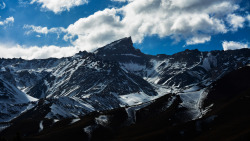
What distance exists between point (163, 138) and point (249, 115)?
46.2 m

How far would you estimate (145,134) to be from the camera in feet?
558

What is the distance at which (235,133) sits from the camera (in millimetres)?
136625

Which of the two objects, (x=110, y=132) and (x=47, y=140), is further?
(x=110, y=132)

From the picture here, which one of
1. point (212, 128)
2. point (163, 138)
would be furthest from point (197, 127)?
point (163, 138)

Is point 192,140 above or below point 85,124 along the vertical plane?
below

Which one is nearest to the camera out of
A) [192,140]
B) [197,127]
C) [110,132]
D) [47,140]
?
[192,140]

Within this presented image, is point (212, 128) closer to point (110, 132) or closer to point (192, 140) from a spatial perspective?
point (192, 140)

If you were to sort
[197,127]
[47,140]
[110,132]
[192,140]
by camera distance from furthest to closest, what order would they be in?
[110,132] < [47,140] < [197,127] < [192,140]

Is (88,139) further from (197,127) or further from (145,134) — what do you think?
(197,127)

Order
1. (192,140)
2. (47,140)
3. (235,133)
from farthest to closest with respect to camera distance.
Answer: (47,140) → (192,140) → (235,133)

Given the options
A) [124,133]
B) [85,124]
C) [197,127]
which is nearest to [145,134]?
[124,133]

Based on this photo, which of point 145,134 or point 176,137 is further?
point 145,134

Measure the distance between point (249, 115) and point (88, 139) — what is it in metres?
87.0

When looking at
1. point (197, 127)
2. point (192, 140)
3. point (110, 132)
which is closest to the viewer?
point (192, 140)
